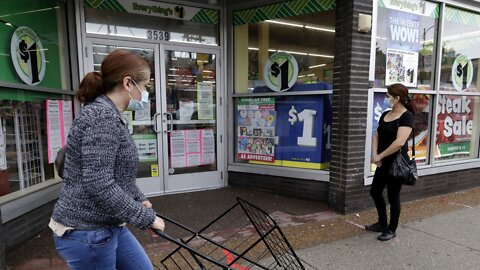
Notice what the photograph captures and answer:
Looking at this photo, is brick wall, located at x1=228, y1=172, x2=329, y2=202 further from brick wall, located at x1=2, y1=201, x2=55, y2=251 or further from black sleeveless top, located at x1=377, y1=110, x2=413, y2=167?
brick wall, located at x1=2, y1=201, x2=55, y2=251

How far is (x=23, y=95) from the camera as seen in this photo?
11.9ft

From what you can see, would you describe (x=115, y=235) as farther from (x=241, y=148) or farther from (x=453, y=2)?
(x=453, y=2)

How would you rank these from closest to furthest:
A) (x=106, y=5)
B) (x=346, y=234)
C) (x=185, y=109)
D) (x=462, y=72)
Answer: (x=346, y=234) < (x=106, y=5) < (x=185, y=109) < (x=462, y=72)

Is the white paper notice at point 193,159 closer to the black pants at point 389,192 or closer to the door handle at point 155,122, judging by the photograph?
the door handle at point 155,122

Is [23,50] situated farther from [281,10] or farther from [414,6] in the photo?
[414,6]

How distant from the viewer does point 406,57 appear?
194 inches

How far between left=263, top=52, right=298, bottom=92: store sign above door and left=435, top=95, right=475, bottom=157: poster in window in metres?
2.33

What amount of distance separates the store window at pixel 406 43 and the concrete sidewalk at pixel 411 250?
6.31 feet

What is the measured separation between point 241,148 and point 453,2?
3.84 meters

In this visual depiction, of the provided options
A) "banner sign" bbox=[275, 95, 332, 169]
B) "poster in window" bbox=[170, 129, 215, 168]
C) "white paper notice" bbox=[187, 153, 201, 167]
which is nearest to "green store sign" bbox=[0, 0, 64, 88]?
"poster in window" bbox=[170, 129, 215, 168]

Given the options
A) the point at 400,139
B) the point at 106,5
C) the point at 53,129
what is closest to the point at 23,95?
the point at 53,129

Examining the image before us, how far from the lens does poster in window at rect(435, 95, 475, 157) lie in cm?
551

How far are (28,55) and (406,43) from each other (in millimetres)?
4729

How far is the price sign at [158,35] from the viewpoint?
496 cm
